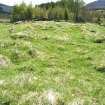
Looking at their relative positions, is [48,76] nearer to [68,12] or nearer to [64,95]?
[64,95]

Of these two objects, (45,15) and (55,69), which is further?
(45,15)

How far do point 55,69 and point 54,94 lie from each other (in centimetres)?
466

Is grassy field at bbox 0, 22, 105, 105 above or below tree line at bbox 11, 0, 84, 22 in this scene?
above

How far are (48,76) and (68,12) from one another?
95003mm

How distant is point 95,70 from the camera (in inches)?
738

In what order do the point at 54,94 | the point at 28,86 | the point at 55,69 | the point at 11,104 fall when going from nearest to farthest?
the point at 11,104 → the point at 54,94 → the point at 28,86 → the point at 55,69

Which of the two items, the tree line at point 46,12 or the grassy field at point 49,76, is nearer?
the grassy field at point 49,76

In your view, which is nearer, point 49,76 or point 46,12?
point 49,76

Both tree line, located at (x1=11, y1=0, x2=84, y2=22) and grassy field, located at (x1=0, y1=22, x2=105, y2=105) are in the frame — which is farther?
tree line, located at (x1=11, y1=0, x2=84, y2=22)

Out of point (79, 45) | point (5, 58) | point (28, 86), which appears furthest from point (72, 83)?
point (79, 45)

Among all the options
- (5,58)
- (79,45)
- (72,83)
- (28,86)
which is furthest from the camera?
(79,45)

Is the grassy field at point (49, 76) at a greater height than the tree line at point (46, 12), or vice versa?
the grassy field at point (49, 76)

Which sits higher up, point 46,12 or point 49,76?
point 49,76

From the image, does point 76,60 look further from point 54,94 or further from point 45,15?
point 45,15
